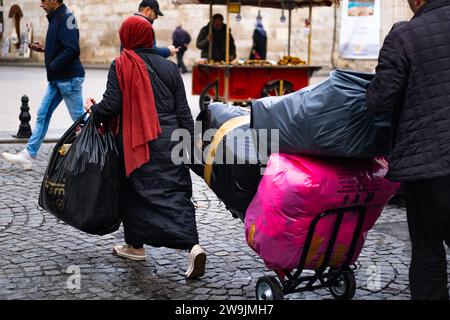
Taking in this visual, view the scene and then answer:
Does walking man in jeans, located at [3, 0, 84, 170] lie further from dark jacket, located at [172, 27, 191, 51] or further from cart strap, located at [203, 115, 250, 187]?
dark jacket, located at [172, 27, 191, 51]

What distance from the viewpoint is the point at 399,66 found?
336 centimetres

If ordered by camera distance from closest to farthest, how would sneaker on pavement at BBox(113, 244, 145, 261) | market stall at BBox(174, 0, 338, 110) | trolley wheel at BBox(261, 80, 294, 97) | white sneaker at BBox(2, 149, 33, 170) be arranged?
sneaker on pavement at BBox(113, 244, 145, 261)
white sneaker at BBox(2, 149, 33, 170)
market stall at BBox(174, 0, 338, 110)
trolley wheel at BBox(261, 80, 294, 97)

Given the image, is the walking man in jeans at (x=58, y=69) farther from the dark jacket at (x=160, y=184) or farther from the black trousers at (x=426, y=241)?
the black trousers at (x=426, y=241)

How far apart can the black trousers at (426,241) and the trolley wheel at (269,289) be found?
673 mm

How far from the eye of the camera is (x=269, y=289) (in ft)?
13.0

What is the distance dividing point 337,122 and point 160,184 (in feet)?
4.76

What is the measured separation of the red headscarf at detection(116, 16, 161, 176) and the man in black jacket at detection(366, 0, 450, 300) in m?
1.55

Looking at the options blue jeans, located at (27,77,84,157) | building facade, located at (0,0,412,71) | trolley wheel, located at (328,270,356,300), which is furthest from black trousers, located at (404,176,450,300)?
building facade, located at (0,0,412,71)

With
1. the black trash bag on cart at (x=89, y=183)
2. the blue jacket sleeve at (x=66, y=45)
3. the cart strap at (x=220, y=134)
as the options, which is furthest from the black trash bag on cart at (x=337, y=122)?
the blue jacket sleeve at (x=66, y=45)

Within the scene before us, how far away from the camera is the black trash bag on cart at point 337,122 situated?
354 centimetres

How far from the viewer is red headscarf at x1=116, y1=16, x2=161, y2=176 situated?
14.9 ft

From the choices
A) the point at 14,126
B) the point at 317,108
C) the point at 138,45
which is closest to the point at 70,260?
the point at 138,45

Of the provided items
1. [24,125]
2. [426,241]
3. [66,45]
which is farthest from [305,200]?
[24,125]

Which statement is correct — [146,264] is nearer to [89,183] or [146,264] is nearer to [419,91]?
[89,183]
